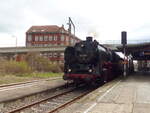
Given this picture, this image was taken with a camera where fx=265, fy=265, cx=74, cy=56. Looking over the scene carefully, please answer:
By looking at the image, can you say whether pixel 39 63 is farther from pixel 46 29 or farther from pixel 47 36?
pixel 46 29

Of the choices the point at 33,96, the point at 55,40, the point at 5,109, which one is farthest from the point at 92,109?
the point at 55,40

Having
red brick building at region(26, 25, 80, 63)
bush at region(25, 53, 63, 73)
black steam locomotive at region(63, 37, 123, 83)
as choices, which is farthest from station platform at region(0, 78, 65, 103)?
red brick building at region(26, 25, 80, 63)

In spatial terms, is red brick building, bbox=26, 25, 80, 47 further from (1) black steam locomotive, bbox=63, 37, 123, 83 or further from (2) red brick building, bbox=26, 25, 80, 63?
(1) black steam locomotive, bbox=63, 37, 123, 83

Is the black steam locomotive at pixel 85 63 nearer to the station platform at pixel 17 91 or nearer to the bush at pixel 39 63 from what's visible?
the station platform at pixel 17 91

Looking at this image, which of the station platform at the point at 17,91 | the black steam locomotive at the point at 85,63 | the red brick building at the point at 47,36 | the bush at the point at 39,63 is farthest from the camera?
the red brick building at the point at 47,36

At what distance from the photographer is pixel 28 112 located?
11219 millimetres

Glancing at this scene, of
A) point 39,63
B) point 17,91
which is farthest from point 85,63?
point 39,63

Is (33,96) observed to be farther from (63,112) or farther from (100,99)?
(63,112)

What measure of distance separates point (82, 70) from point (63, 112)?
8.91 m

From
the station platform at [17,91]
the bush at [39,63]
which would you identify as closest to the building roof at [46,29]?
the bush at [39,63]

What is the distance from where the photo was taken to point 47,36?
10888 cm

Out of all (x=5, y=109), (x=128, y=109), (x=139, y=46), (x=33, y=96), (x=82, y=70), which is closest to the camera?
(x=128, y=109)

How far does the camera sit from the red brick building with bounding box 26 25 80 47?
107250 millimetres

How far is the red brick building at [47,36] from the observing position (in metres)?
107
